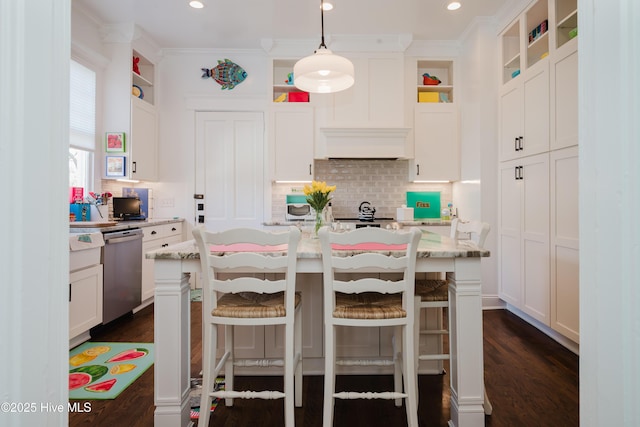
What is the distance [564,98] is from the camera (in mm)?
2518

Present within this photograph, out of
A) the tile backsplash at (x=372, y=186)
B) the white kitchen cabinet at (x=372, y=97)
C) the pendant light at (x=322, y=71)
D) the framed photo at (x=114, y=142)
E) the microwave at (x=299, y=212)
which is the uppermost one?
the white kitchen cabinet at (x=372, y=97)

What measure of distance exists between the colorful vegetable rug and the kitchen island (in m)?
0.62

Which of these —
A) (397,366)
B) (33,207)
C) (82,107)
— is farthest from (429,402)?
(82,107)

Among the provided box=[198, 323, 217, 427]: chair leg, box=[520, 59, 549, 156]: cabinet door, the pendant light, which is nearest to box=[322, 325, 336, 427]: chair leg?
box=[198, 323, 217, 427]: chair leg

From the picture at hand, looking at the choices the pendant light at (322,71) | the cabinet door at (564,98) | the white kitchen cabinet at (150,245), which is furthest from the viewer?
the white kitchen cabinet at (150,245)

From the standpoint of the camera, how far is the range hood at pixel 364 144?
3990mm

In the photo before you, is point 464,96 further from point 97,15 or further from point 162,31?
point 97,15

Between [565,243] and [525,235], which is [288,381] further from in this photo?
[525,235]

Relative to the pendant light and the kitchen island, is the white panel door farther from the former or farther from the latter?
the kitchen island

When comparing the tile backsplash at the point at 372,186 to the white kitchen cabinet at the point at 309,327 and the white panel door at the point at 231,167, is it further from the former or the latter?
the white kitchen cabinet at the point at 309,327

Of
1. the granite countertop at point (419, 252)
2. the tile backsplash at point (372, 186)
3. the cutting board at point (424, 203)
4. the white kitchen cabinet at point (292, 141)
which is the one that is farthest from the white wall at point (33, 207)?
the cutting board at point (424, 203)

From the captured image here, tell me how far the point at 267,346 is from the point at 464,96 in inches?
140

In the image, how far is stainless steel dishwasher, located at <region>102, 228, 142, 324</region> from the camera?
2.91 meters

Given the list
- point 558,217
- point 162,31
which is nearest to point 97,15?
point 162,31
